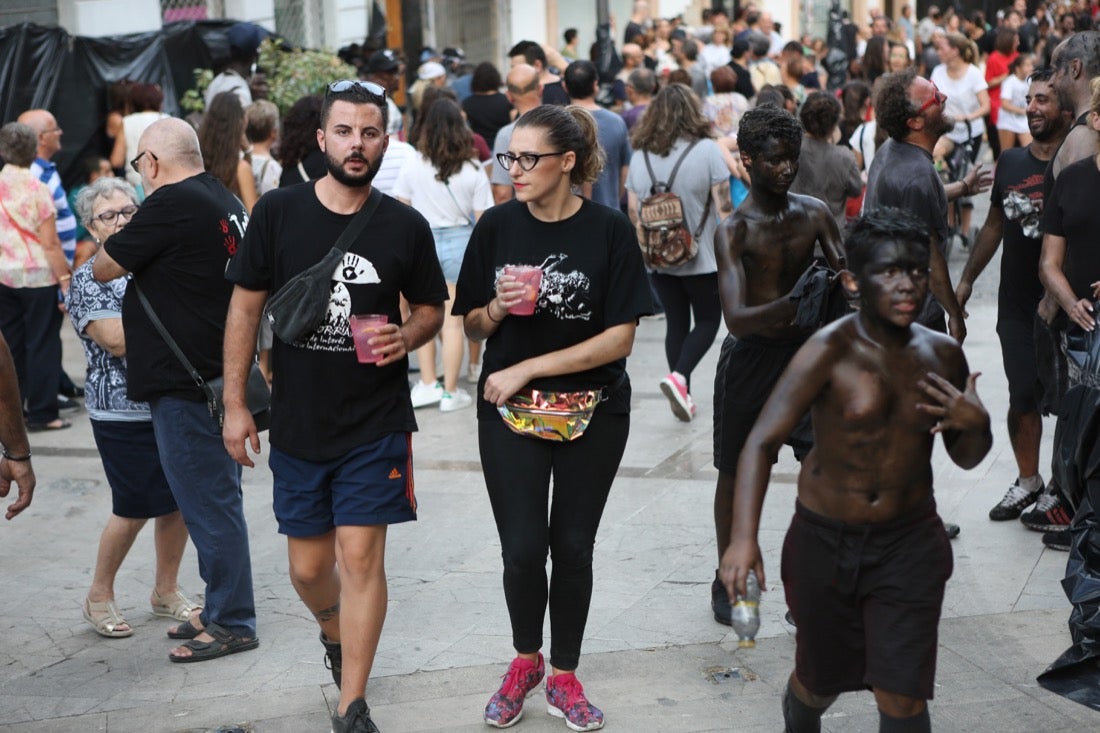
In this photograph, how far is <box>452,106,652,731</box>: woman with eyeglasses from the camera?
453 cm

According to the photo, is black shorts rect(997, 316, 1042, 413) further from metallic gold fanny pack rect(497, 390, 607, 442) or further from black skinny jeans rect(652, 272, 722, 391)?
metallic gold fanny pack rect(497, 390, 607, 442)

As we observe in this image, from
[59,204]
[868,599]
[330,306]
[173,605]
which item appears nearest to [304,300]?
[330,306]

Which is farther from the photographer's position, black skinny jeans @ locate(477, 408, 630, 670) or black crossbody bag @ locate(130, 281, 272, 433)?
black crossbody bag @ locate(130, 281, 272, 433)

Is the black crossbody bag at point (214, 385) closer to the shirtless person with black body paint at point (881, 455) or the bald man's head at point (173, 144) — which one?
the bald man's head at point (173, 144)

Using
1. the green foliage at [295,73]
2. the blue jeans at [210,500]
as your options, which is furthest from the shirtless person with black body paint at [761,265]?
the green foliage at [295,73]

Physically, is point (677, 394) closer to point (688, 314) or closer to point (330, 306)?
point (688, 314)

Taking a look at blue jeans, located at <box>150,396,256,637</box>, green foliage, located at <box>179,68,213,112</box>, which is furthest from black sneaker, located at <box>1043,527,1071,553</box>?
green foliage, located at <box>179,68,213,112</box>

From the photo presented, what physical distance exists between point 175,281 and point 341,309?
1080mm

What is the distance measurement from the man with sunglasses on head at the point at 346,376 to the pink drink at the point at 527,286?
36 centimetres

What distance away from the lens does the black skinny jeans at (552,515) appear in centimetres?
458

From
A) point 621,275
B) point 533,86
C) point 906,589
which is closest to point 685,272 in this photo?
point 533,86

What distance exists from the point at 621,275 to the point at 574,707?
1.34 meters

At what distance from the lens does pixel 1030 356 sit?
659 cm

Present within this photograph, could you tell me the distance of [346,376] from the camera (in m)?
4.50
